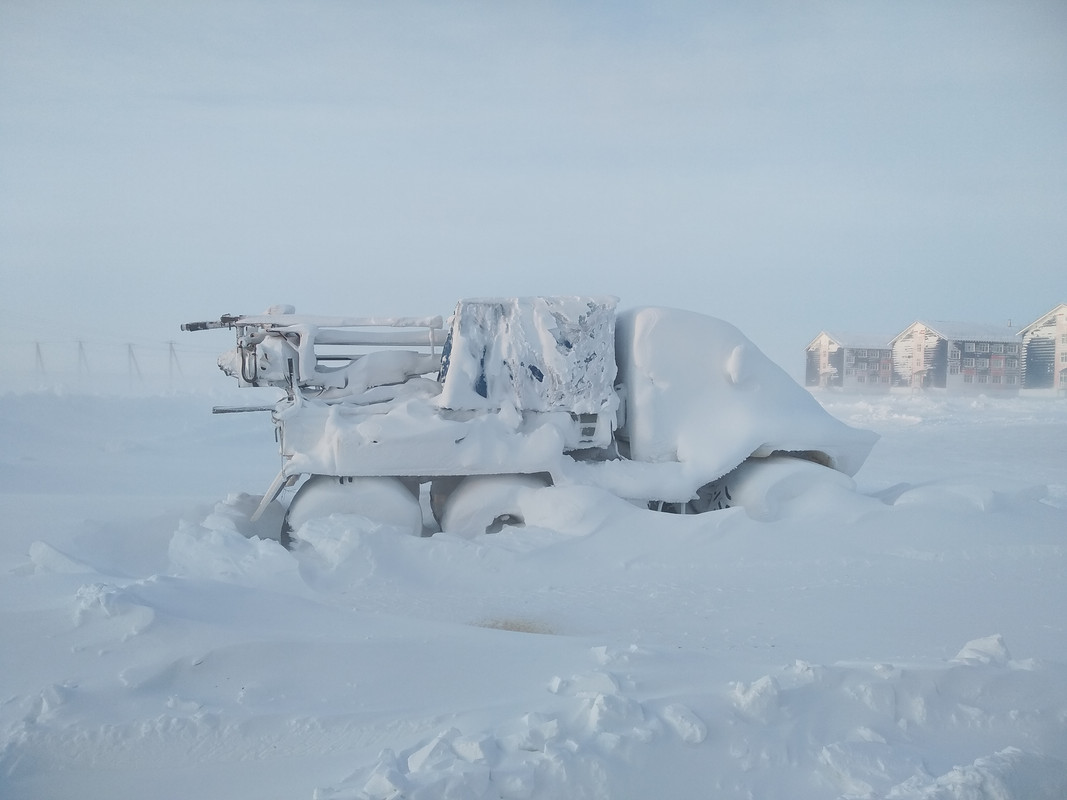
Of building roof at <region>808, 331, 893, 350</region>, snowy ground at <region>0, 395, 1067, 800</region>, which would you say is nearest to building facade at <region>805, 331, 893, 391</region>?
building roof at <region>808, 331, 893, 350</region>

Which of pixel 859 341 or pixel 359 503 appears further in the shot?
pixel 859 341

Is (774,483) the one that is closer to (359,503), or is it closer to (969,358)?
(359,503)

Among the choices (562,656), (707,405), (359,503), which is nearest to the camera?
(562,656)

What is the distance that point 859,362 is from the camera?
28.7m

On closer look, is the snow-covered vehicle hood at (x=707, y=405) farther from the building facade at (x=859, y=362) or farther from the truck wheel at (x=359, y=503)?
the building facade at (x=859, y=362)

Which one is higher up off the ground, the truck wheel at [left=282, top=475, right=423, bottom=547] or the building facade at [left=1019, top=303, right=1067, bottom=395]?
the truck wheel at [left=282, top=475, right=423, bottom=547]

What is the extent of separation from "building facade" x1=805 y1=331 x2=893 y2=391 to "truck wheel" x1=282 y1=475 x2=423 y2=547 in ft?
88.0

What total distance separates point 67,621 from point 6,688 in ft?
1.45

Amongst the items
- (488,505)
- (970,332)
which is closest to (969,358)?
(970,332)

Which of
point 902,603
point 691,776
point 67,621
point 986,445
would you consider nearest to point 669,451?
point 902,603

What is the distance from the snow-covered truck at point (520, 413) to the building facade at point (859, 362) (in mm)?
24731

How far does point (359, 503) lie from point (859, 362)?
90.7 ft

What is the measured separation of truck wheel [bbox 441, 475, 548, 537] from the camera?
5.50m

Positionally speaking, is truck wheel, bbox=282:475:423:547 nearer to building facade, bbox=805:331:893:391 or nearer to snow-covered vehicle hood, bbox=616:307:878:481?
snow-covered vehicle hood, bbox=616:307:878:481
